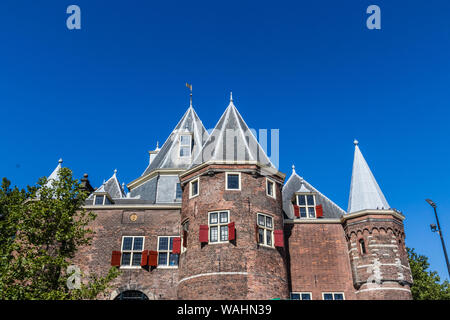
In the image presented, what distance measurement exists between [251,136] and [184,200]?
5.89 meters

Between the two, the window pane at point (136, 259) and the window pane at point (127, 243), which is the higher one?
the window pane at point (127, 243)

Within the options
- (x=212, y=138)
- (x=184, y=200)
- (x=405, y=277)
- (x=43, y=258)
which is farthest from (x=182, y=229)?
(x=405, y=277)

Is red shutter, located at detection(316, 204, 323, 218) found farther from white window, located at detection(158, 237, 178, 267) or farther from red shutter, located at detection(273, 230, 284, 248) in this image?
white window, located at detection(158, 237, 178, 267)

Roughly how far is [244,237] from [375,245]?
7.82 metres

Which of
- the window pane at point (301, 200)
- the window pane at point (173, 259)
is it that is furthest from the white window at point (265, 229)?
the window pane at point (173, 259)

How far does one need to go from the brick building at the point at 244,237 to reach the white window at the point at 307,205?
0.07 metres

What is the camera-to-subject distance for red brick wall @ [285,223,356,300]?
2414 cm

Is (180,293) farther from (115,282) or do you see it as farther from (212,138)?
(212,138)

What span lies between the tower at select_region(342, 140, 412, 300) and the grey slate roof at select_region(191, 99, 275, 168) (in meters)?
5.90

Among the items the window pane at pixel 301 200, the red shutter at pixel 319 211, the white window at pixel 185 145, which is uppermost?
the white window at pixel 185 145

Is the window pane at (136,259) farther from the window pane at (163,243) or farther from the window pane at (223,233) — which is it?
the window pane at (223,233)

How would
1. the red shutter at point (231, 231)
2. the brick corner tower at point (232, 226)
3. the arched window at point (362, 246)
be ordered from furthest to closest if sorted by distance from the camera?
the arched window at point (362, 246) → the red shutter at point (231, 231) → the brick corner tower at point (232, 226)

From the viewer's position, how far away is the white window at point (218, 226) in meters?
21.4

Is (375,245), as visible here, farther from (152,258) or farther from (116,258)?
(116,258)
